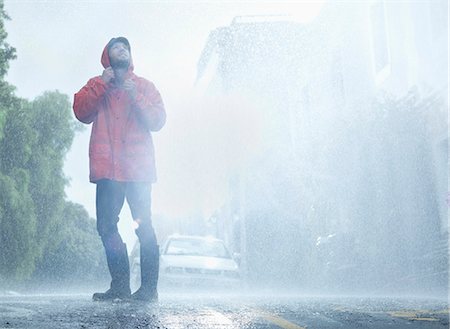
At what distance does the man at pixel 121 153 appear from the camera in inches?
184

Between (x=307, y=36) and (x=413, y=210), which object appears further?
(x=307, y=36)

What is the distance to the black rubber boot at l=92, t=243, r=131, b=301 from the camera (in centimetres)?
456

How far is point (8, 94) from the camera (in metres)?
22.3

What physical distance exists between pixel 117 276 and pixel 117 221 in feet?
1.17

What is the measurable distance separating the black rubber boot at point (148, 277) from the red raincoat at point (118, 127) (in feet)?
1.46

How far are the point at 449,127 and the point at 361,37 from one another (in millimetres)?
6268

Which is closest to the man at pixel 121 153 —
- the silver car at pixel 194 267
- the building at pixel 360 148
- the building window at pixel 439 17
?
the building at pixel 360 148

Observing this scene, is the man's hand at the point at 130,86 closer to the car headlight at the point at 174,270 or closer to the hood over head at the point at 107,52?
the hood over head at the point at 107,52

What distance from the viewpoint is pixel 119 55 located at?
470 centimetres

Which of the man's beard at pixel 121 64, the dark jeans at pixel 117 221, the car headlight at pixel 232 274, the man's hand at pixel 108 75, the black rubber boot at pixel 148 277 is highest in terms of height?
the man's beard at pixel 121 64

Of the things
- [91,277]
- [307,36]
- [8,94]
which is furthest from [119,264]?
[91,277]

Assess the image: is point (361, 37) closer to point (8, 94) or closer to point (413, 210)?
point (413, 210)

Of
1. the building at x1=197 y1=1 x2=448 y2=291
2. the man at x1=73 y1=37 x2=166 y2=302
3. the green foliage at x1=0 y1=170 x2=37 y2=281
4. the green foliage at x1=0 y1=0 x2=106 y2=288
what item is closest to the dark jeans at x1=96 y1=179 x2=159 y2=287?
the man at x1=73 y1=37 x2=166 y2=302

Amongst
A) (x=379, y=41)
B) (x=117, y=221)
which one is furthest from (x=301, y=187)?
(x=117, y=221)
